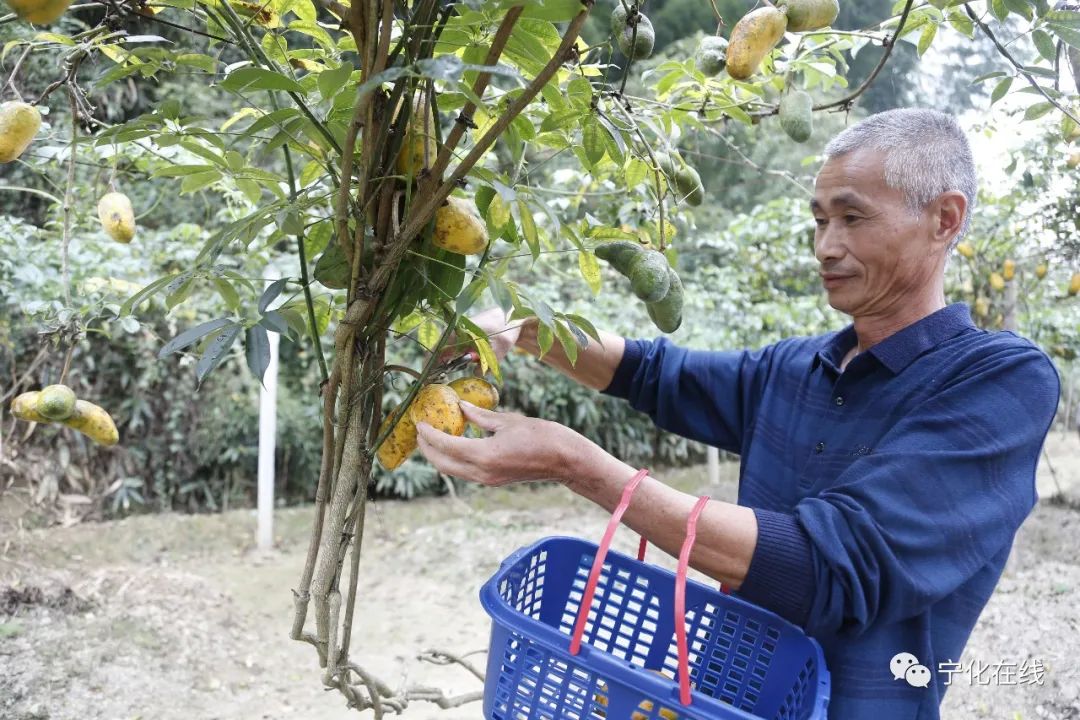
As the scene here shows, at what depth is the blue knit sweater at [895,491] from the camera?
982 millimetres

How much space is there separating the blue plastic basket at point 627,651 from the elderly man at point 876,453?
0.26ft

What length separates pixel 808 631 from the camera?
106 centimetres

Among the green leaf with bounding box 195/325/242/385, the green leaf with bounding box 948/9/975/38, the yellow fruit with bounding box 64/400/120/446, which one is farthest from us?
the yellow fruit with bounding box 64/400/120/446

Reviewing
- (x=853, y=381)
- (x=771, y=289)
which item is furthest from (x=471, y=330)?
(x=771, y=289)

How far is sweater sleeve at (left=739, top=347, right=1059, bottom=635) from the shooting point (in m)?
0.98

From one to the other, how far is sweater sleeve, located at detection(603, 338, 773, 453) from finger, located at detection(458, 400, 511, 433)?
26.6 inches

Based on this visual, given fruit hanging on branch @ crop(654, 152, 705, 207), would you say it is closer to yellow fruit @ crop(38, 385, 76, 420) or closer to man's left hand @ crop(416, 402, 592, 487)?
man's left hand @ crop(416, 402, 592, 487)

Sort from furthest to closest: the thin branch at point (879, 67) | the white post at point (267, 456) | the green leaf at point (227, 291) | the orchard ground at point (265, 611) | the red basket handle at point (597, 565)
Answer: the white post at point (267, 456), the orchard ground at point (265, 611), the thin branch at point (879, 67), the green leaf at point (227, 291), the red basket handle at point (597, 565)

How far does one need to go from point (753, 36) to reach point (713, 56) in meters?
0.12

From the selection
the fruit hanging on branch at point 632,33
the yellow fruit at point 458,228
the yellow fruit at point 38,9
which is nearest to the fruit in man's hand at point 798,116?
the fruit hanging on branch at point 632,33

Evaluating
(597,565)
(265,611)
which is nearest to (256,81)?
(597,565)

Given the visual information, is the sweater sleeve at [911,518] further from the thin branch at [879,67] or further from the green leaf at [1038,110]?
the green leaf at [1038,110]

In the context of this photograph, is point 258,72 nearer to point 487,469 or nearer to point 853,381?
point 487,469

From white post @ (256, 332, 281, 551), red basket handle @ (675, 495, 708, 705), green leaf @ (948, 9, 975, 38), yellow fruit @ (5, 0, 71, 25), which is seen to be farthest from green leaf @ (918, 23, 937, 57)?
white post @ (256, 332, 281, 551)
